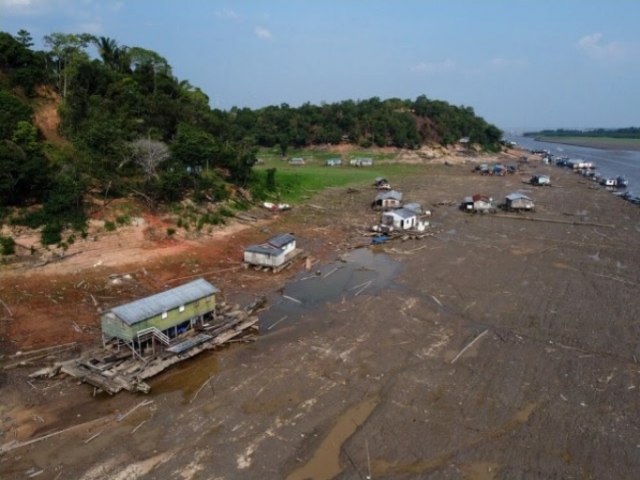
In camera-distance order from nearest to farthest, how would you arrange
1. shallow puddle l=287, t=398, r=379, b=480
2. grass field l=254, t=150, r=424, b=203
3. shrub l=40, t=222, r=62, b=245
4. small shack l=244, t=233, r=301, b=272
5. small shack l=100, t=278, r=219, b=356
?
shallow puddle l=287, t=398, r=379, b=480, small shack l=100, t=278, r=219, b=356, shrub l=40, t=222, r=62, b=245, small shack l=244, t=233, r=301, b=272, grass field l=254, t=150, r=424, b=203

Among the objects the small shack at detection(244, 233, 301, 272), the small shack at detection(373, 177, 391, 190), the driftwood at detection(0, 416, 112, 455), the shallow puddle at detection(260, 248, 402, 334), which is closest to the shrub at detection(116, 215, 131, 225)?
the small shack at detection(244, 233, 301, 272)

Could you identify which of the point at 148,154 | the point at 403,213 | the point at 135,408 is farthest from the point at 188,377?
the point at 403,213

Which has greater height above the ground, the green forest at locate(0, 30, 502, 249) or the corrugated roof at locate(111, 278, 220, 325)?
the green forest at locate(0, 30, 502, 249)

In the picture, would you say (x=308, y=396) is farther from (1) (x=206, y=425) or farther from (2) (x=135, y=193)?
(2) (x=135, y=193)

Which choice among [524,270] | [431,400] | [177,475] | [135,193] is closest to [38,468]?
[177,475]

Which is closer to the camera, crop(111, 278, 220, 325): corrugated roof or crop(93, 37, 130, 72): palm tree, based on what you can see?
crop(111, 278, 220, 325): corrugated roof

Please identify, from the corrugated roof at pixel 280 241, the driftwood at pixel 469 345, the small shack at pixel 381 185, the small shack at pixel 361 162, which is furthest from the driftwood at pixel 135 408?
the small shack at pixel 361 162

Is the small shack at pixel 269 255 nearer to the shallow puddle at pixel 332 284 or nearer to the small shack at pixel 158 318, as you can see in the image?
the shallow puddle at pixel 332 284

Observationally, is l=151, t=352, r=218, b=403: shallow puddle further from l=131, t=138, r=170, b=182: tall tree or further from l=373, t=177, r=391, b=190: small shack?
l=373, t=177, r=391, b=190: small shack
